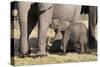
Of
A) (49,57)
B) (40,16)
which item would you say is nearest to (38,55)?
(49,57)

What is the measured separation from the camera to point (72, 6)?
326 centimetres

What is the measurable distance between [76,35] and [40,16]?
639 mm

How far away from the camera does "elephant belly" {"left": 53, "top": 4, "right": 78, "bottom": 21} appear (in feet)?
10.4

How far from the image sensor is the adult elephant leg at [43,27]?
3082mm

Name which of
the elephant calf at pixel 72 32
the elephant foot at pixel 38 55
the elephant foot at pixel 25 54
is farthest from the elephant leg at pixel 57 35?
the elephant foot at pixel 25 54

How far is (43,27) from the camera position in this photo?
310 cm

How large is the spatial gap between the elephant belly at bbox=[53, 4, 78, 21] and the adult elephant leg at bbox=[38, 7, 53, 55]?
9cm

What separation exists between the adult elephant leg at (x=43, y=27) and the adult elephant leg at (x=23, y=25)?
0.66ft

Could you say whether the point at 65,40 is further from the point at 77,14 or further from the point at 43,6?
the point at 43,6

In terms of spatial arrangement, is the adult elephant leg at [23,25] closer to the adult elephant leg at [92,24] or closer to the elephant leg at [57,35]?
the elephant leg at [57,35]

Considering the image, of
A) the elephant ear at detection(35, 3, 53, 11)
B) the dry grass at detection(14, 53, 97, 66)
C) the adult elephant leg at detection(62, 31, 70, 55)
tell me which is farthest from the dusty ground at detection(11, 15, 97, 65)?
the elephant ear at detection(35, 3, 53, 11)

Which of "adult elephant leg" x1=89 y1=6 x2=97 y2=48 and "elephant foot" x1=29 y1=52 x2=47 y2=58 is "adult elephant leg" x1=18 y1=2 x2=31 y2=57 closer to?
"elephant foot" x1=29 y1=52 x2=47 y2=58
